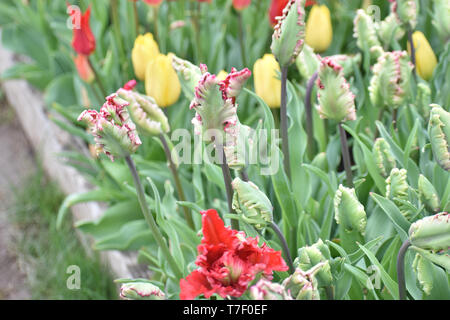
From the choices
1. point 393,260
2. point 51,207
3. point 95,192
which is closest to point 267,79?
point 393,260

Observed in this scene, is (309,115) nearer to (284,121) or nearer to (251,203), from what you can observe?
(284,121)

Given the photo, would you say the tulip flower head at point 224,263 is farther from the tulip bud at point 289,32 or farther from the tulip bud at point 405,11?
the tulip bud at point 405,11

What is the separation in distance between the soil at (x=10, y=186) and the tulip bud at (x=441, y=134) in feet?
4.81

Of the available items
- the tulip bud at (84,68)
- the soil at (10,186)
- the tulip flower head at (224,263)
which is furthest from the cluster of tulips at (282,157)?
the soil at (10,186)

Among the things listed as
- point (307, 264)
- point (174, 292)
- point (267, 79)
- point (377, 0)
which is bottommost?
point (174, 292)

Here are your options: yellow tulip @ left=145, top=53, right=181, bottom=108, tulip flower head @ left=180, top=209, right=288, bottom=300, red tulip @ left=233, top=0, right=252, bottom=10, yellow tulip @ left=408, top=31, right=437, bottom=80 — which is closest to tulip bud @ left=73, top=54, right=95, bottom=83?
yellow tulip @ left=145, top=53, right=181, bottom=108

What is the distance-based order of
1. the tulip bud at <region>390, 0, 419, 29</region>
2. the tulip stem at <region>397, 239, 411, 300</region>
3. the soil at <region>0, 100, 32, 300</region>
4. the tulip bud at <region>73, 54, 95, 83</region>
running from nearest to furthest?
the tulip stem at <region>397, 239, 411, 300</region>, the tulip bud at <region>390, 0, 419, 29</region>, the tulip bud at <region>73, 54, 95, 83</region>, the soil at <region>0, 100, 32, 300</region>

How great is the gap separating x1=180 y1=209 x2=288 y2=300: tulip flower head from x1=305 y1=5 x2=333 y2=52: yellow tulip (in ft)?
2.83

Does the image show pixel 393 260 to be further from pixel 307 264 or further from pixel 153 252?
pixel 153 252

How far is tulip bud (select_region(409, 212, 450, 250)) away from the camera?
0.62m

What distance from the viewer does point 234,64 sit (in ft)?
5.63

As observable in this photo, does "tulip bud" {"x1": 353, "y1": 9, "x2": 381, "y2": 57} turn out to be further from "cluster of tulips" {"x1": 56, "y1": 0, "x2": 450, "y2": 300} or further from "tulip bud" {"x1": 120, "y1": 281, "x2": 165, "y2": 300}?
"tulip bud" {"x1": 120, "y1": 281, "x2": 165, "y2": 300}

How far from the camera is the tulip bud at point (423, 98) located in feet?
3.38

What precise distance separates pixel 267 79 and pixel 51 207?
3.90 ft
